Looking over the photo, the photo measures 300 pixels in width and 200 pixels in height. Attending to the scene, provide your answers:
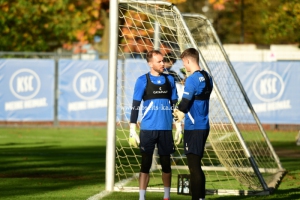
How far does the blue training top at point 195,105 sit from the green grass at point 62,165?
191 centimetres

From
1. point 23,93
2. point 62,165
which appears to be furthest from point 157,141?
point 23,93

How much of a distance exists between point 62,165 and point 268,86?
511 inches

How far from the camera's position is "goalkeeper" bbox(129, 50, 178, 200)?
35.0ft

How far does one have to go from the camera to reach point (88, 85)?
91.5 feet

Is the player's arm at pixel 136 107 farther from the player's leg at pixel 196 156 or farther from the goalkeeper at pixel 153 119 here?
the player's leg at pixel 196 156

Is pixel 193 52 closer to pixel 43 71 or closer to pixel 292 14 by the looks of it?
pixel 43 71

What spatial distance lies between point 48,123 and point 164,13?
15.9m

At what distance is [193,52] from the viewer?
988cm

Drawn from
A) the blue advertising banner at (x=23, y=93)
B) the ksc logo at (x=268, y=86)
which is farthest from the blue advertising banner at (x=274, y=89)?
the blue advertising banner at (x=23, y=93)

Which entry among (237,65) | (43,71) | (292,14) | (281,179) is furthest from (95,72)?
(281,179)

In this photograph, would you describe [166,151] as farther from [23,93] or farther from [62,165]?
[23,93]

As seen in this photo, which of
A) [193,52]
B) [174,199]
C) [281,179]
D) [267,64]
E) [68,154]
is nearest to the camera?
[193,52]

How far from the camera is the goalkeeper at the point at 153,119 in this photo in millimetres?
10680

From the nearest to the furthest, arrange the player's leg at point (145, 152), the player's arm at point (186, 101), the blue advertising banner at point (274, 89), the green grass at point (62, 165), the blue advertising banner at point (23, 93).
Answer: the player's arm at point (186, 101), the player's leg at point (145, 152), the green grass at point (62, 165), the blue advertising banner at point (274, 89), the blue advertising banner at point (23, 93)
